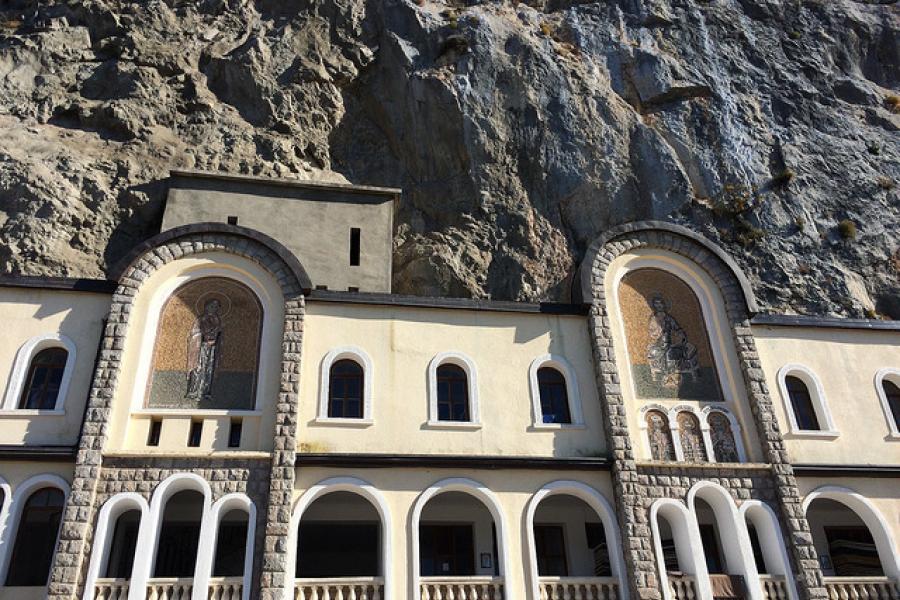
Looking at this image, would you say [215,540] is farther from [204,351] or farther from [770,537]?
[770,537]

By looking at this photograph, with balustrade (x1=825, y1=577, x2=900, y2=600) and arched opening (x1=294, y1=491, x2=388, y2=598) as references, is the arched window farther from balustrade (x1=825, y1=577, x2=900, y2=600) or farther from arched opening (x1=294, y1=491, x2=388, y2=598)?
balustrade (x1=825, y1=577, x2=900, y2=600)

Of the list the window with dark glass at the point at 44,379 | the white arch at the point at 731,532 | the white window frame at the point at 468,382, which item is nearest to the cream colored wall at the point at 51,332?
the window with dark glass at the point at 44,379

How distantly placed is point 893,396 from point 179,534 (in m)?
18.0

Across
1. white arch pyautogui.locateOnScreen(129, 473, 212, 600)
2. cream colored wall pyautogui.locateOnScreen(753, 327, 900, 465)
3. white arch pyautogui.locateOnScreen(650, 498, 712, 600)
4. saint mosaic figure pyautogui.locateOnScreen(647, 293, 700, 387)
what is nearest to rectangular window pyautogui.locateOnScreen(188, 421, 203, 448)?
white arch pyautogui.locateOnScreen(129, 473, 212, 600)

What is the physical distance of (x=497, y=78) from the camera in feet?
101

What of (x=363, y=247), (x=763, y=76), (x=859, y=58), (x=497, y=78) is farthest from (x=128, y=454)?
(x=859, y=58)

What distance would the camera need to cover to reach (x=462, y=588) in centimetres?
1456

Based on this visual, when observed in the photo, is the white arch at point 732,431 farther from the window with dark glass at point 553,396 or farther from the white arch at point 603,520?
the window with dark glass at point 553,396

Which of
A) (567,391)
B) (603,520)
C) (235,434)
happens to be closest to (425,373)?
(567,391)

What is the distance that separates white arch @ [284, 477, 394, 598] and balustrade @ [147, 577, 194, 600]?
1.82 metres

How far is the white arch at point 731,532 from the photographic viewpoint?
1532 cm

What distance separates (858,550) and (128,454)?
16.8 m

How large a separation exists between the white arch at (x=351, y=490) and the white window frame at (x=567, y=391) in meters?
3.94

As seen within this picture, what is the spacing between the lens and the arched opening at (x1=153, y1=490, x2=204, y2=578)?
16062 mm
